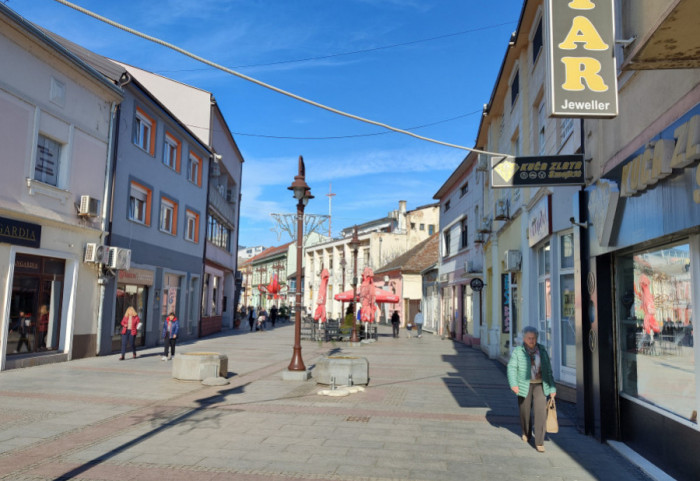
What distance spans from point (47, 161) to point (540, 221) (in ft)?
40.8

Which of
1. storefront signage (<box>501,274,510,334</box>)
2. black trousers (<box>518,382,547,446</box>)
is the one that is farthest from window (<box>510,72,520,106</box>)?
black trousers (<box>518,382,547,446</box>)

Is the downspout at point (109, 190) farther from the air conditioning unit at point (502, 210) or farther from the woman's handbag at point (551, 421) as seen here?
the woman's handbag at point (551, 421)

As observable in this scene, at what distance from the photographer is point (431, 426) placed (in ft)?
27.2

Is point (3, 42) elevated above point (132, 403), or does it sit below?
above

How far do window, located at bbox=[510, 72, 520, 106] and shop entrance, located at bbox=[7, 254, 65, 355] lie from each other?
13564mm

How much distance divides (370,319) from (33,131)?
53.1ft

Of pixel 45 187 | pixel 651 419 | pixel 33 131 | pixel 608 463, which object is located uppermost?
pixel 33 131

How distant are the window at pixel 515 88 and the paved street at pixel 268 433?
812 centimetres

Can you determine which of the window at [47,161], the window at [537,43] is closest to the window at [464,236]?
the window at [537,43]

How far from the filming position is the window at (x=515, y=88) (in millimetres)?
15695

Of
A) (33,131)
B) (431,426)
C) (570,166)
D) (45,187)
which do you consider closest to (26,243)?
(45,187)

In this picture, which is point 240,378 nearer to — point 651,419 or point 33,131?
point 33,131

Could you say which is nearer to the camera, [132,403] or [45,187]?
[132,403]

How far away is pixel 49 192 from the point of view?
48.0 feet
